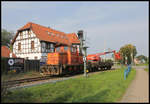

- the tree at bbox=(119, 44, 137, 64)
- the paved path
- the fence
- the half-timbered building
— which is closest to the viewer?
the paved path

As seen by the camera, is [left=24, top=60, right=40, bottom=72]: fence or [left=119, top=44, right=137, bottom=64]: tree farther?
[left=119, top=44, right=137, bottom=64]: tree

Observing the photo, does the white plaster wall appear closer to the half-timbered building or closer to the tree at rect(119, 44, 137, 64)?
the half-timbered building

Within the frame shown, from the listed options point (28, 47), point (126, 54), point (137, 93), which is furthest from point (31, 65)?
point (126, 54)

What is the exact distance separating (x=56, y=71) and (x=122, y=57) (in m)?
16.6

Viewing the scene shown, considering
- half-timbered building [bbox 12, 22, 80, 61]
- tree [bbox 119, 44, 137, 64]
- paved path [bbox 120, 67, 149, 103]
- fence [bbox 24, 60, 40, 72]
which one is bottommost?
paved path [bbox 120, 67, 149, 103]

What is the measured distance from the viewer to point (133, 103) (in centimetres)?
542

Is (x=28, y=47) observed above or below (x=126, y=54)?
above

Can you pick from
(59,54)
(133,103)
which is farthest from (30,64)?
(133,103)

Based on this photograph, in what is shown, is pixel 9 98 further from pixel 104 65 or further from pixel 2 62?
pixel 104 65

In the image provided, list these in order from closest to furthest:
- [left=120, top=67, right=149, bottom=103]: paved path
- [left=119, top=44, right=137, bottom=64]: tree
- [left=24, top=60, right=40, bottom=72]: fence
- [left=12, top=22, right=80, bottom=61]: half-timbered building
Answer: [left=120, top=67, right=149, bottom=103]: paved path < [left=24, top=60, right=40, bottom=72]: fence < [left=119, top=44, right=137, bottom=64]: tree < [left=12, top=22, right=80, bottom=61]: half-timbered building

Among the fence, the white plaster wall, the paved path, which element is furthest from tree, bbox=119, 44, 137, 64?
the paved path

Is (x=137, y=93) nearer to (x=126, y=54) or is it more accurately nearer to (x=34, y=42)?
(x=126, y=54)

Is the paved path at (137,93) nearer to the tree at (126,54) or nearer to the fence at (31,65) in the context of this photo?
the fence at (31,65)

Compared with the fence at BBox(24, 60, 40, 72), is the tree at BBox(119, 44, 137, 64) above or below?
above
